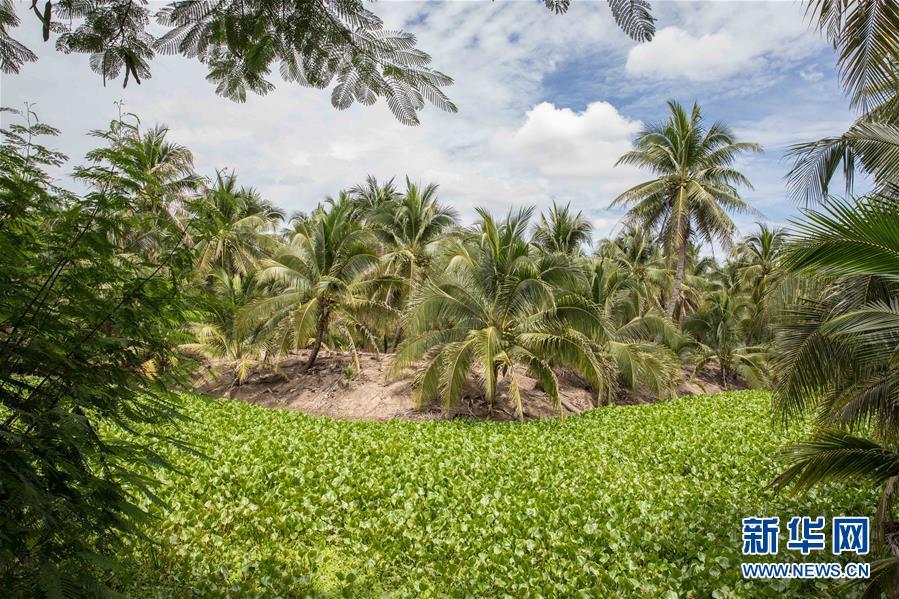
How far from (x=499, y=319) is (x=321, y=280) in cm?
524

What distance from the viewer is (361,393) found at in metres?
13.6

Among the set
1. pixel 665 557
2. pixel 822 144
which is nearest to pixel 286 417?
pixel 665 557

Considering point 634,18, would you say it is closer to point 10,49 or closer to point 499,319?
point 10,49

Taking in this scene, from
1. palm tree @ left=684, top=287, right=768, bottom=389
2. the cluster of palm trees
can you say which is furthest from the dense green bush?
palm tree @ left=684, top=287, right=768, bottom=389

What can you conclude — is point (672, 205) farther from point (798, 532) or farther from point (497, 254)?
point (798, 532)

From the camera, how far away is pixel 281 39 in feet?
8.68

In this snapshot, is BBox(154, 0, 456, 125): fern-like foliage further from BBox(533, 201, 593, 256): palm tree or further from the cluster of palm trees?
BBox(533, 201, 593, 256): palm tree

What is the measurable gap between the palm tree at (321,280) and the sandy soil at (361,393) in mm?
1144

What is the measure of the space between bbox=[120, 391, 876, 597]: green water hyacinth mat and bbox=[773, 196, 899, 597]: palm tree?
0.89m

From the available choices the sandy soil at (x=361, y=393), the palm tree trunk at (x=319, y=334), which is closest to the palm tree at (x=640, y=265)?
the sandy soil at (x=361, y=393)

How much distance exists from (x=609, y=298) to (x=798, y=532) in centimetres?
1088

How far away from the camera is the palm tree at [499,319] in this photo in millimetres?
11273

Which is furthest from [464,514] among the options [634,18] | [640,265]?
[640,265]

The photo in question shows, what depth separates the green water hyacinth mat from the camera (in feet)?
15.8
